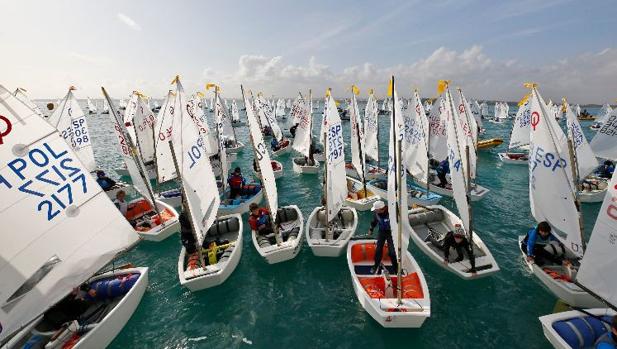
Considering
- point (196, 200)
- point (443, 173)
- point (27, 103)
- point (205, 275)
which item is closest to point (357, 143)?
point (443, 173)

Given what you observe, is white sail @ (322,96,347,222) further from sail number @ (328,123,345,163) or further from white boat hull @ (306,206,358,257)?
white boat hull @ (306,206,358,257)

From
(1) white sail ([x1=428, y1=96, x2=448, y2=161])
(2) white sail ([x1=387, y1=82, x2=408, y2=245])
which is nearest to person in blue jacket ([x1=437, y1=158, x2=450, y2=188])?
(1) white sail ([x1=428, y1=96, x2=448, y2=161])

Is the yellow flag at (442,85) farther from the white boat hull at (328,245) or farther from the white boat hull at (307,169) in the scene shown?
the white boat hull at (307,169)

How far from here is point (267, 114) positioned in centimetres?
4031

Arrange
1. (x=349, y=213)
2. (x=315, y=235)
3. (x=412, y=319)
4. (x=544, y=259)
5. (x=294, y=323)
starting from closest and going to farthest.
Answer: (x=412, y=319) → (x=294, y=323) → (x=544, y=259) → (x=315, y=235) → (x=349, y=213)

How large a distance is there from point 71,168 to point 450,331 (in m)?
12.1

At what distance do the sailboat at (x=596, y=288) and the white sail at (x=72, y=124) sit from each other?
2597 cm

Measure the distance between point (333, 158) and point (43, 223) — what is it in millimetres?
9964

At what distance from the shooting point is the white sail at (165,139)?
14562 millimetres

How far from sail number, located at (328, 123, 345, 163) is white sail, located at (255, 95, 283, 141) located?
82.6ft

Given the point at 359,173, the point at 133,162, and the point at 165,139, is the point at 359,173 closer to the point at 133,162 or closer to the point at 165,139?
the point at 165,139

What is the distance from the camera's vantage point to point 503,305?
10.8 meters

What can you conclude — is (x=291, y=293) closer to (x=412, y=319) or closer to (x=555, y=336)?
(x=412, y=319)

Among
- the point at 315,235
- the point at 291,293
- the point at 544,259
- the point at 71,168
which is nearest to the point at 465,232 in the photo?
the point at 544,259
